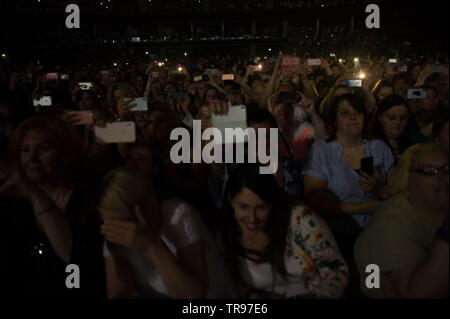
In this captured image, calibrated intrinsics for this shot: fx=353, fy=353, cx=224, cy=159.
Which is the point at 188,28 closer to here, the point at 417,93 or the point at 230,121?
the point at 417,93

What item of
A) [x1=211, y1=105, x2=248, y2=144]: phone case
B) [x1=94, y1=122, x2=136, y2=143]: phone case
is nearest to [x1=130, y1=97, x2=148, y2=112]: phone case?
[x1=211, y1=105, x2=248, y2=144]: phone case

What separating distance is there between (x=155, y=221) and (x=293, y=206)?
2.32 ft

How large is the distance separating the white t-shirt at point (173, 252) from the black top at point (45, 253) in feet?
0.30

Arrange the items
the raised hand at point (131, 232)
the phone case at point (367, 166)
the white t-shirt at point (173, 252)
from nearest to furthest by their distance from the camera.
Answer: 1. the raised hand at point (131, 232)
2. the white t-shirt at point (173, 252)
3. the phone case at point (367, 166)

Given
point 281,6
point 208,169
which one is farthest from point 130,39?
point 208,169

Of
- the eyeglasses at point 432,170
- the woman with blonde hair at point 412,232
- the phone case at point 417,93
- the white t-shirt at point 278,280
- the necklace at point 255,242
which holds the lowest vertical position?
the white t-shirt at point 278,280

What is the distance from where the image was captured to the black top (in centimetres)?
149

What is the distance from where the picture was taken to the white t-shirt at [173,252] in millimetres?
1544

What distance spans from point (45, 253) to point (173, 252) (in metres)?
0.57

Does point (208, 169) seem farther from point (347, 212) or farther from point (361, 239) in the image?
point (361, 239)

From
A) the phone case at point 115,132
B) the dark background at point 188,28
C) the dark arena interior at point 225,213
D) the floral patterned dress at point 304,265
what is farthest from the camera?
the dark background at point 188,28

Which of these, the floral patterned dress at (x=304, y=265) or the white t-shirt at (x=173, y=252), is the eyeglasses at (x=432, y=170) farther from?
the white t-shirt at (x=173, y=252)

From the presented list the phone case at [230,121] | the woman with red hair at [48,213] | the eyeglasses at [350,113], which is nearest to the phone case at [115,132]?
the woman with red hair at [48,213]

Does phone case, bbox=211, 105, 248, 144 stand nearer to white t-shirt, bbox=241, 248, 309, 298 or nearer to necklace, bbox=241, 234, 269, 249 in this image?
necklace, bbox=241, 234, 269, 249
